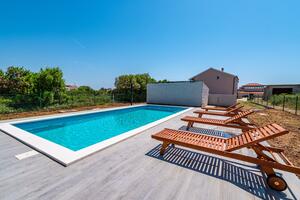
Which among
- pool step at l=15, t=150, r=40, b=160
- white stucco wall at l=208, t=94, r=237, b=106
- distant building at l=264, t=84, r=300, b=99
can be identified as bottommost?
pool step at l=15, t=150, r=40, b=160

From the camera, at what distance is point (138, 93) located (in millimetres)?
20531

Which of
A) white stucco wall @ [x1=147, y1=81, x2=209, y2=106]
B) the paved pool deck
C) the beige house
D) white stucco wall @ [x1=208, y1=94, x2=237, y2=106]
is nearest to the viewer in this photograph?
the paved pool deck

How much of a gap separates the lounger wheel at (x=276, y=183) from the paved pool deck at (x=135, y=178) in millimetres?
78

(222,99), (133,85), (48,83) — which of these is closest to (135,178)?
(48,83)

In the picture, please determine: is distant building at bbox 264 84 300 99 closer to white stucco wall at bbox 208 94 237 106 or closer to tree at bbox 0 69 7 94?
white stucco wall at bbox 208 94 237 106

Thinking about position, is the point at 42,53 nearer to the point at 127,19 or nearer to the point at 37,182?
the point at 127,19

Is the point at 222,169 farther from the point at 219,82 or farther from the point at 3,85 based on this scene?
the point at 219,82

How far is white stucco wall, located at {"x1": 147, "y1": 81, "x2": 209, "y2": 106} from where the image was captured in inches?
553

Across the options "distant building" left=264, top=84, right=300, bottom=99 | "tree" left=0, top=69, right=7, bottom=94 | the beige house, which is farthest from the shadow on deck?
"distant building" left=264, top=84, right=300, bottom=99

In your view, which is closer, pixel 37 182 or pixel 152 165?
pixel 37 182

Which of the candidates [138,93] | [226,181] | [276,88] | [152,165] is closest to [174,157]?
[152,165]

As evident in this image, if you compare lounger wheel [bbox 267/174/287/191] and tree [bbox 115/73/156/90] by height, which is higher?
tree [bbox 115/73/156/90]

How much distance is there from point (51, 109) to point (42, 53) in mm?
8788

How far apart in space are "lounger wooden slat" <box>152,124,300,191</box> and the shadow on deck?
0.56 feet
